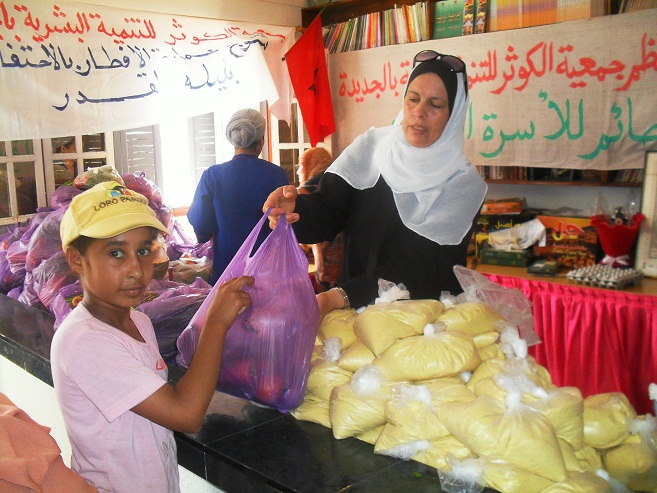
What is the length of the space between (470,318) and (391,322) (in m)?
0.17

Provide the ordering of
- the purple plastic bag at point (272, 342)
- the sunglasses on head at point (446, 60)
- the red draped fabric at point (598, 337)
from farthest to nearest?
the red draped fabric at point (598, 337) < the sunglasses on head at point (446, 60) < the purple plastic bag at point (272, 342)

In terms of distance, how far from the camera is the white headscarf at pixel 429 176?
1837mm

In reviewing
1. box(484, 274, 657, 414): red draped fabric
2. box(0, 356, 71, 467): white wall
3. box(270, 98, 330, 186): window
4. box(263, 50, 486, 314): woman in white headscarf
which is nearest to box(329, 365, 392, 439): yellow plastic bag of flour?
box(263, 50, 486, 314): woman in white headscarf

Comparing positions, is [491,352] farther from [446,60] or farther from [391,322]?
[446,60]

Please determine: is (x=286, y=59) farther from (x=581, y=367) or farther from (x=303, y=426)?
(x=303, y=426)

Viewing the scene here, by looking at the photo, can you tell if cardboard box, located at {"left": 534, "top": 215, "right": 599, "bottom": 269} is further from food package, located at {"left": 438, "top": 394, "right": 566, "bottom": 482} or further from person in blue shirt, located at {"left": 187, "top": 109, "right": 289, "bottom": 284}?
food package, located at {"left": 438, "top": 394, "right": 566, "bottom": 482}

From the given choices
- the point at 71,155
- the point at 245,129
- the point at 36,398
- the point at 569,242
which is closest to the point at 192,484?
the point at 36,398

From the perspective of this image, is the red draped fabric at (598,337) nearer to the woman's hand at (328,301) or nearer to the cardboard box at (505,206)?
the cardboard box at (505,206)

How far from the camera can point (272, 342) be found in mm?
1218

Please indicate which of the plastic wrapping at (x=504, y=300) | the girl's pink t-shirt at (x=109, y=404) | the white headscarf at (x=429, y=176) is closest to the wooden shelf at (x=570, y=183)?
the white headscarf at (x=429, y=176)

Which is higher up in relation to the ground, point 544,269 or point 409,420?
point 409,420

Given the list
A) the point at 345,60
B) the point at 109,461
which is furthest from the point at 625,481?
the point at 345,60

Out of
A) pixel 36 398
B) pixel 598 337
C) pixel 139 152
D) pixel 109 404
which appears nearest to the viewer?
pixel 109 404

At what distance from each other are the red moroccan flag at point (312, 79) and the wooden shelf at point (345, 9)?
12.0 inches
